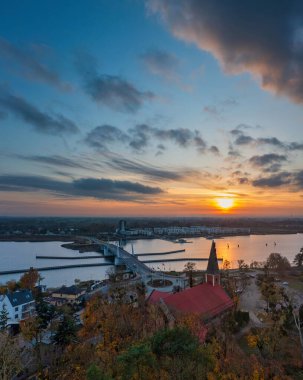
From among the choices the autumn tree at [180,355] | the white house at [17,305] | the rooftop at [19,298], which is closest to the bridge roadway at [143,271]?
the white house at [17,305]

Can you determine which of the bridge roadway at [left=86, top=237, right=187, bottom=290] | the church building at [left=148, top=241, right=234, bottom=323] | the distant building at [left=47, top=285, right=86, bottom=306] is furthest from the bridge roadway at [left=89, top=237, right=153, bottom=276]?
the church building at [left=148, top=241, right=234, bottom=323]

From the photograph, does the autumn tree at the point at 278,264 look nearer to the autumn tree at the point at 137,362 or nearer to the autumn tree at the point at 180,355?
the autumn tree at the point at 180,355

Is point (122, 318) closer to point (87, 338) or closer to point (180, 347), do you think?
point (87, 338)

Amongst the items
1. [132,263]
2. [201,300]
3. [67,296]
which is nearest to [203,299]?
[201,300]

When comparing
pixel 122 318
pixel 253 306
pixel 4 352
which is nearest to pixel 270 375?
pixel 122 318

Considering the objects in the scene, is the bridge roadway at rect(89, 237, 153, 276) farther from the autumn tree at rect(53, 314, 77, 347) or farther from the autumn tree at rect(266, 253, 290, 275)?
the autumn tree at rect(53, 314, 77, 347)

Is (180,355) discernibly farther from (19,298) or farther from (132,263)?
(132,263)

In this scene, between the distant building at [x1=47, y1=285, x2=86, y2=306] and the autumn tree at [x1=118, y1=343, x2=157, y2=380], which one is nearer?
the autumn tree at [x1=118, y1=343, x2=157, y2=380]

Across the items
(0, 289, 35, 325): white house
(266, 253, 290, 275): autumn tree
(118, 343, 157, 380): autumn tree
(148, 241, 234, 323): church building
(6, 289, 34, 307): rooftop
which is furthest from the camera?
(266, 253, 290, 275): autumn tree
